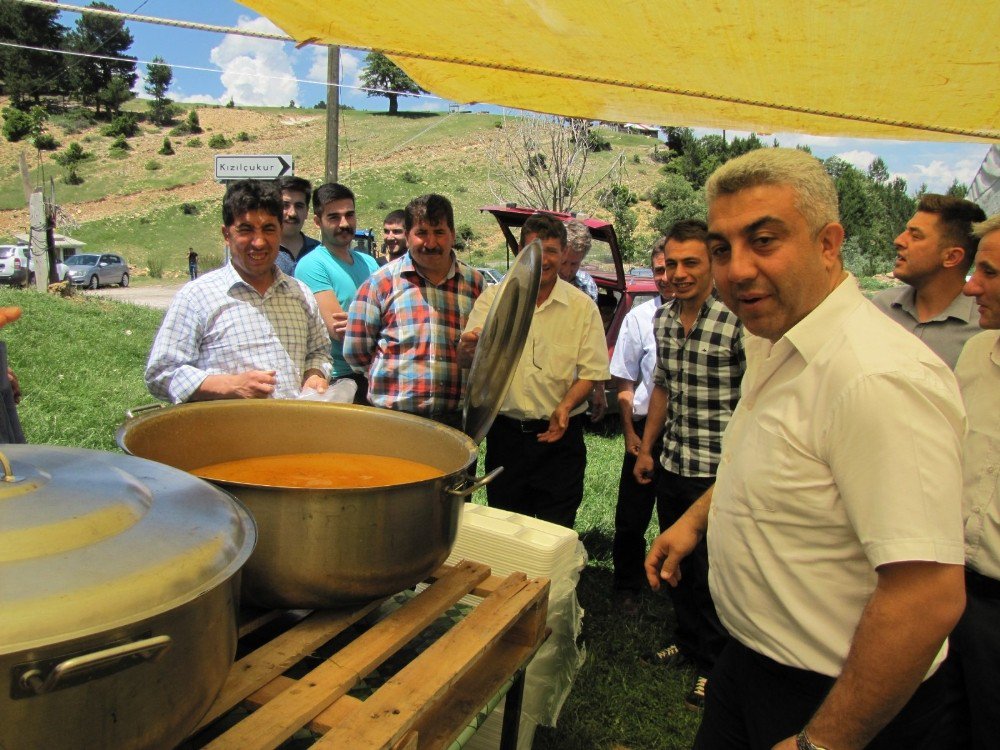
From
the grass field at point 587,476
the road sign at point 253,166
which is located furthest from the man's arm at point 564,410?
the road sign at point 253,166

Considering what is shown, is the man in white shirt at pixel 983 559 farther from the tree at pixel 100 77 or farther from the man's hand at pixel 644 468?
the tree at pixel 100 77

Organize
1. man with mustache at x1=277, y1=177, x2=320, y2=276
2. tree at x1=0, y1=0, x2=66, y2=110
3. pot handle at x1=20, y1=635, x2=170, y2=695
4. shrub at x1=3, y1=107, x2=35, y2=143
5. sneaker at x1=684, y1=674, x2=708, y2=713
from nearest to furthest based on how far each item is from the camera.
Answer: pot handle at x1=20, y1=635, x2=170, y2=695 → sneaker at x1=684, y1=674, x2=708, y2=713 → man with mustache at x1=277, y1=177, x2=320, y2=276 → shrub at x1=3, y1=107, x2=35, y2=143 → tree at x1=0, y1=0, x2=66, y2=110

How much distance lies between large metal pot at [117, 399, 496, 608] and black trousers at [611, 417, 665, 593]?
98.1 inches

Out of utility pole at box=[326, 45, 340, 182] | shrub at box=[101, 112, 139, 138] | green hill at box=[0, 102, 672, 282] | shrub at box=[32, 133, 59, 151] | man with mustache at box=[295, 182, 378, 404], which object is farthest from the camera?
shrub at box=[101, 112, 139, 138]

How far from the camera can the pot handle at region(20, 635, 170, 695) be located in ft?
2.47

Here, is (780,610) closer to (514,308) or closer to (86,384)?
(514,308)

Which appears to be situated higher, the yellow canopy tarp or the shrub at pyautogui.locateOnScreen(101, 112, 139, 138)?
the shrub at pyautogui.locateOnScreen(101, 112, 139, 138)

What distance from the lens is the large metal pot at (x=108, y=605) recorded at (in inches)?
30.1

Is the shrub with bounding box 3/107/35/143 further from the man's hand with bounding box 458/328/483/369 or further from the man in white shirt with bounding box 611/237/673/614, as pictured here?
the man's hand with bounding box 458/328/483/369

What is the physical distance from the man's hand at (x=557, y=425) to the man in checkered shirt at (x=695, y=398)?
1.79 feet

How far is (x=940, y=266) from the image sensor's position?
10.9ft

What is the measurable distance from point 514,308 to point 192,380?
1.20m

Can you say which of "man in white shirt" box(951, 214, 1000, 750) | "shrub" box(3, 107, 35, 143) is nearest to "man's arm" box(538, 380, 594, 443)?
"man in white shirt" box(951, 214, 1000, 750)

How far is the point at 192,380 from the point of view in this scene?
8.52 ft
